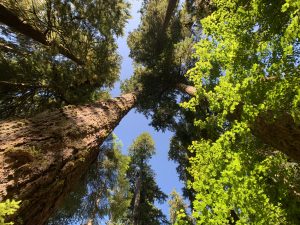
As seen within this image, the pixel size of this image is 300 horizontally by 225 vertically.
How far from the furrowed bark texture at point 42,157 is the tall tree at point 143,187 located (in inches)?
483

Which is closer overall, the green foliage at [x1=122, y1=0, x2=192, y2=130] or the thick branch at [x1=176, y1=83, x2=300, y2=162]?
the thick branch at [x1=176, y1=83, x2=300, y2=162]

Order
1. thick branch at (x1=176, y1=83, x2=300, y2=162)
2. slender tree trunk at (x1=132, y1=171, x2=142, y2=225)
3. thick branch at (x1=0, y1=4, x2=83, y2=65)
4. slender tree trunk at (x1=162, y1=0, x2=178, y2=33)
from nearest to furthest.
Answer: thick branch at (x1=176, y1=83, x2=300, y2=162)
thick branch at (x1=0, y1=4, x2=83, y2=65)
slender tree trunk at (x1=162, y1=0, x2=178, y2=33)
slender tree trunk at (x1=132, y1=171, x2=142, y2=225)

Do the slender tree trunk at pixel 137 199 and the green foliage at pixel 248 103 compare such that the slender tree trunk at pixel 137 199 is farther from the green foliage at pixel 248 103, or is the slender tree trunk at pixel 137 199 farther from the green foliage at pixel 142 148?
the green foliage at pixel 248 103

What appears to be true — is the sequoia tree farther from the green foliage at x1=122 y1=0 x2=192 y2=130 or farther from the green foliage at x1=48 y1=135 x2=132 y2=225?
the green foliage at x1=48 y1=135 x2=132 y2=225

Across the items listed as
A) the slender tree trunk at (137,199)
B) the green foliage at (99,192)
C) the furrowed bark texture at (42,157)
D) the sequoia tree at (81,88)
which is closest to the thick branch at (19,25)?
the sequoia tree at (81,88)

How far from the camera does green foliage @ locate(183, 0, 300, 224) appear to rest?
15.1ft

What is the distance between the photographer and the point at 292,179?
22.0ft

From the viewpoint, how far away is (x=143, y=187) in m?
20.9

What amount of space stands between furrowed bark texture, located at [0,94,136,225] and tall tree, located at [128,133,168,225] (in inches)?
483

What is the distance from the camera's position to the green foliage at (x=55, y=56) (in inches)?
364

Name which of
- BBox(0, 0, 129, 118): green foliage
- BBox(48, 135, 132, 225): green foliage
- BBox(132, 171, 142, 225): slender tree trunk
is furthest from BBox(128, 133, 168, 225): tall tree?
BBox(0, 0, 129, 118): green foliage

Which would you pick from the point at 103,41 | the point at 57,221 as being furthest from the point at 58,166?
the point at 57,221

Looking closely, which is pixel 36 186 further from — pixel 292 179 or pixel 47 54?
pixel 47 54

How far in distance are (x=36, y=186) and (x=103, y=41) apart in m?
7.65
